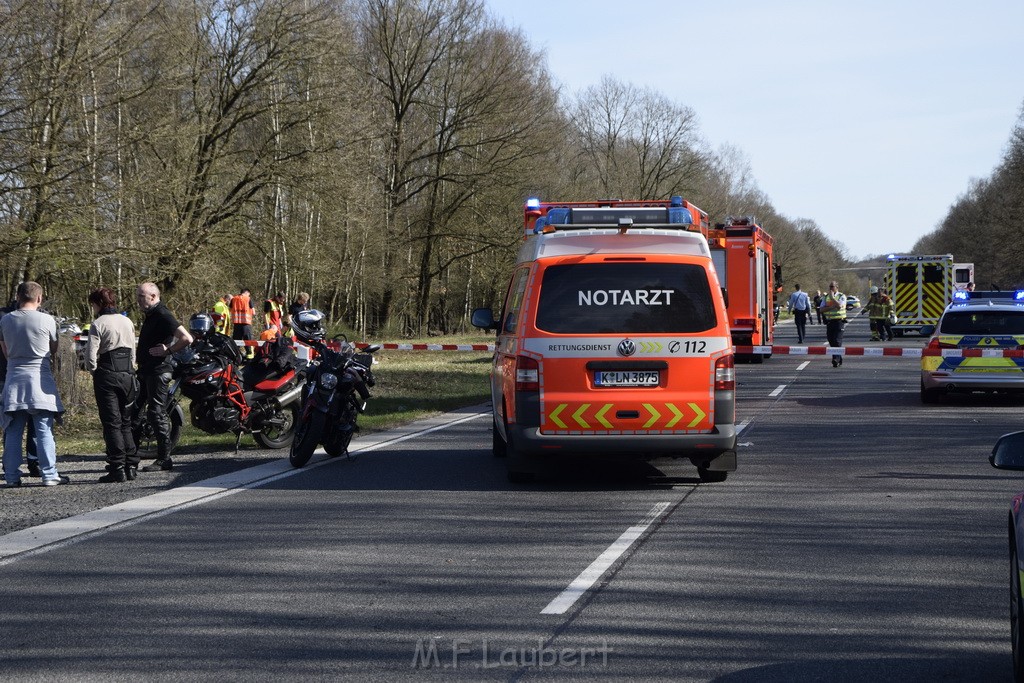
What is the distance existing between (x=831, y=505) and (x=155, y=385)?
6.39 meters

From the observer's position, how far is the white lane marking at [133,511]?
858 cm

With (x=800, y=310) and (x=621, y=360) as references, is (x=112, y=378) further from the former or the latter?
(x=800, y=310)

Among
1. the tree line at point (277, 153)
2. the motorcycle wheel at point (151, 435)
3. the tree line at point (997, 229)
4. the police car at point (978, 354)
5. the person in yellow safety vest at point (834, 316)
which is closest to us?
the motorcycle wheel at point (151, 435)

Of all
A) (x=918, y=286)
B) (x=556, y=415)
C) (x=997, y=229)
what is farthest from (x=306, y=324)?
(x=997, y=229)

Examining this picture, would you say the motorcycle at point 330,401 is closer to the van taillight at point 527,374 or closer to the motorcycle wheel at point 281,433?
the motorcycle wheel at point 281,433

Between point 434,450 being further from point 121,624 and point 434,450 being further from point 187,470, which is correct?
point 121,624

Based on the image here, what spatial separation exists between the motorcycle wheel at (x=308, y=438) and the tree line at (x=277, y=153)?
1062 centimetres

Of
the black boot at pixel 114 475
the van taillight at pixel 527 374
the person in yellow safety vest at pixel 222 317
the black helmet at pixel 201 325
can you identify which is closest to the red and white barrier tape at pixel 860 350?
the person in yellow safety vest at pixel 222 317

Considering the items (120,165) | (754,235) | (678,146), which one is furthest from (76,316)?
(678,146)

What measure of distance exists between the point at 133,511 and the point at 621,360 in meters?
3.94

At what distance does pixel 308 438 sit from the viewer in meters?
12.4

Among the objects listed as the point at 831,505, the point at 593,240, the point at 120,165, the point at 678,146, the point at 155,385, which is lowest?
the point at 831,505

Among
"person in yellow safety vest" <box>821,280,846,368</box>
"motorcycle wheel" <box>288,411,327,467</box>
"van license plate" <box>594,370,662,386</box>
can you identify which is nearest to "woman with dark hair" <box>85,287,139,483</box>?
"motorcycle wheel" <box>288,411,327,467</box>

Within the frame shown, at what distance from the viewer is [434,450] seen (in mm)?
13875
